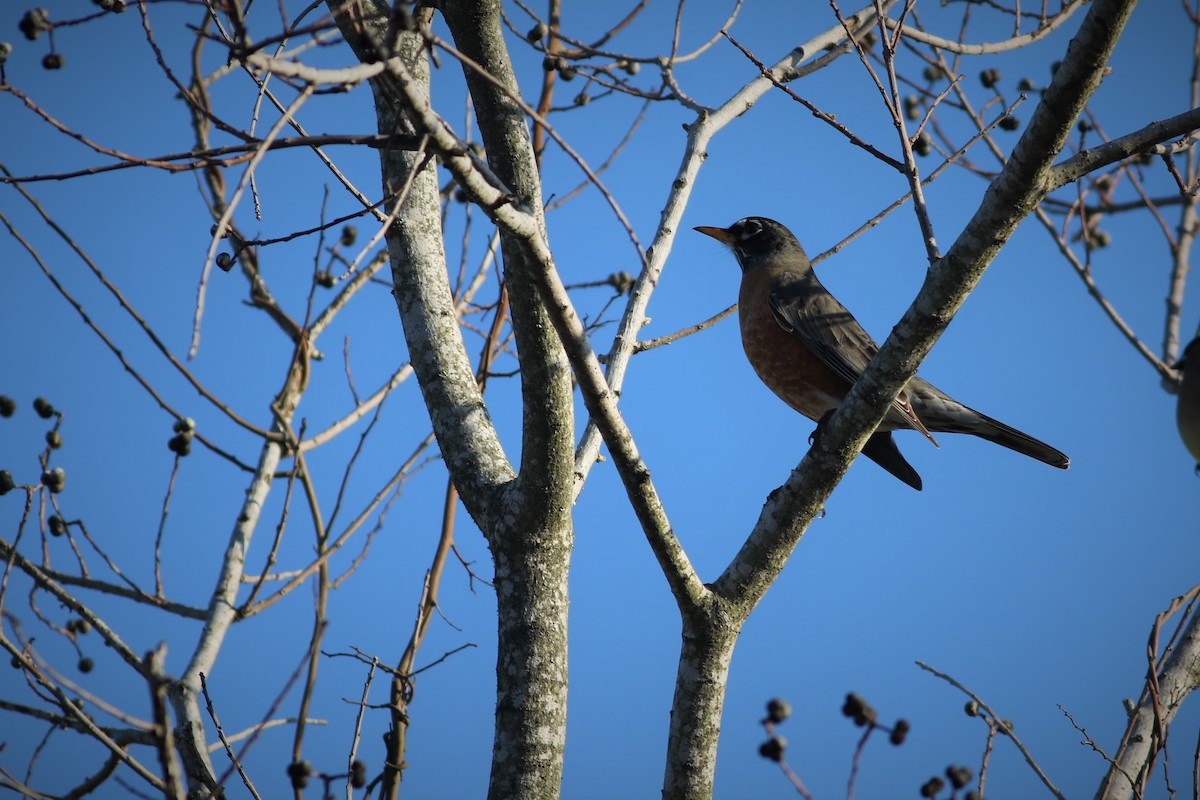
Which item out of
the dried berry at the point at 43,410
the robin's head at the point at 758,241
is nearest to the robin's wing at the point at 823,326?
the robin's head at the point at 758,241

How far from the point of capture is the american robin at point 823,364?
14.9 feet

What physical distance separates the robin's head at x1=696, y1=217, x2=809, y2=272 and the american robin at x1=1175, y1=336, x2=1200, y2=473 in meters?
4.15

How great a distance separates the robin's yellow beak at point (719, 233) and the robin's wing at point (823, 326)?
36.3 inches

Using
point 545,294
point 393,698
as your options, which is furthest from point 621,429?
point 393,698

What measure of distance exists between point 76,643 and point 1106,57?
3985mm

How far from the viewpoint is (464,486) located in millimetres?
2828

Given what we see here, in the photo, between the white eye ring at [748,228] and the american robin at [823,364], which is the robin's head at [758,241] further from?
the american robin at [823,364]

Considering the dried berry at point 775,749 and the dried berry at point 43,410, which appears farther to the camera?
the dried berry at point 43,410

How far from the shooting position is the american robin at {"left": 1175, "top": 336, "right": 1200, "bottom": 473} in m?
1.75

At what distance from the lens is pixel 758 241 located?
6191 millimetres

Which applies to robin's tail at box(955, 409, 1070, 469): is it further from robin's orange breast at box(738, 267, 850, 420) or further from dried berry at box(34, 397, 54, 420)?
dried berry at box(34, 397, 54, 420)

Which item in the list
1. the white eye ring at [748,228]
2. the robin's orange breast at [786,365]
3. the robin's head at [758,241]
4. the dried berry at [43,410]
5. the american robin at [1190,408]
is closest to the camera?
the american robin at [1190,408]

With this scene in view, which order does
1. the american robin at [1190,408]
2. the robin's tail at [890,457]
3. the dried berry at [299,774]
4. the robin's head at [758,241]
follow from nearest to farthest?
the american robin at [1190,408] < the dried berry at [299,774] < the robin's tail at [890,457] < the robin's head at [758,241]

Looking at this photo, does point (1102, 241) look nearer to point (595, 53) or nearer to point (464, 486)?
point (595, 53)
